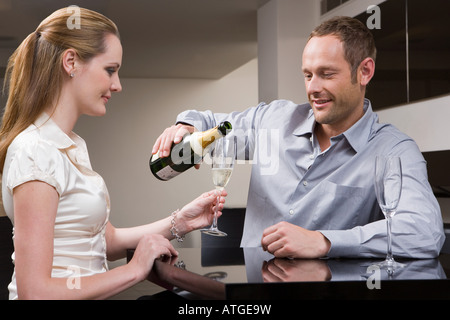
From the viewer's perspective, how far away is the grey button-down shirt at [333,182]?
1.40 meters

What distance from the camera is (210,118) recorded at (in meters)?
2.08

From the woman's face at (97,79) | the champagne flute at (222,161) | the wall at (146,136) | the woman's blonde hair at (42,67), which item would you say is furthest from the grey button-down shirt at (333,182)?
the wall at (146,136)

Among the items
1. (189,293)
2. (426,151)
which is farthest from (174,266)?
(426,151)

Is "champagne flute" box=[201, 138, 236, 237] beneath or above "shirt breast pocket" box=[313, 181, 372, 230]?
above

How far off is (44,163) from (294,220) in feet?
2.88

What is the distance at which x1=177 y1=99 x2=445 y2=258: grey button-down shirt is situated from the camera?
1404mm

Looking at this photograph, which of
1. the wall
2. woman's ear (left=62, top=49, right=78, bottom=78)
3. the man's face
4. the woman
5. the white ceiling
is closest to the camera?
the woman

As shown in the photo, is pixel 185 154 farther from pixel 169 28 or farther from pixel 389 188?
pixel 169 28

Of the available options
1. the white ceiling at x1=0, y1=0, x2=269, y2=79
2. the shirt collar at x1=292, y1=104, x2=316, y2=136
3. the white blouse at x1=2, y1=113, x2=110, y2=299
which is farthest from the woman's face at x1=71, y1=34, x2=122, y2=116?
the white ceiling at x1=0, y1=0, x2=269, y2=79

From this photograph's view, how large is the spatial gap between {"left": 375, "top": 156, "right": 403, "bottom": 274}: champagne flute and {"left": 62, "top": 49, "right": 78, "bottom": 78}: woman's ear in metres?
0.74

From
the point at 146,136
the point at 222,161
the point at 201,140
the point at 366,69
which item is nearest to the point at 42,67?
the point at 222,161

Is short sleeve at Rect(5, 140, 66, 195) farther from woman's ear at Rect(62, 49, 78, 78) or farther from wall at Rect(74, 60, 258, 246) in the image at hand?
wall at Rect(74, 60, 258, 246)

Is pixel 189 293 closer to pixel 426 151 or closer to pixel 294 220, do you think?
pixel 294 220

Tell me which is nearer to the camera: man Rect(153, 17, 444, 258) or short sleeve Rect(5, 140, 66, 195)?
short sleeve Rect(5, 140, 66, 195)
